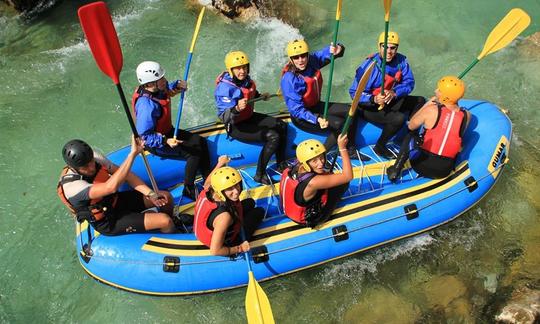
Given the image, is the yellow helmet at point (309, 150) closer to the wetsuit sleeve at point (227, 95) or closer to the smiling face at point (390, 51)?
the wetsuit sleeve at point (227, 95)

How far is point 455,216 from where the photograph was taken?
443 centimetres

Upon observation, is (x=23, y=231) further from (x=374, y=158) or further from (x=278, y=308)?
(x=374, y=158)

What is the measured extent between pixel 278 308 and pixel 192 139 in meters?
1.99

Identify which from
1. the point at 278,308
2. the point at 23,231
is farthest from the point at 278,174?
the point at 23,231

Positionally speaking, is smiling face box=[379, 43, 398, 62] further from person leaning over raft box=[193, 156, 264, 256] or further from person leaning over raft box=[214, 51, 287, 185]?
person leaning over raft box=[193, 156, 264, 256]

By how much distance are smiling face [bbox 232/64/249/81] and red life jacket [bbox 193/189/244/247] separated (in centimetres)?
128

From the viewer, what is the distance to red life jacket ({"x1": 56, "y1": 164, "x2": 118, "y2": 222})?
11.7ft

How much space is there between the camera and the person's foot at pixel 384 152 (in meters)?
4.87

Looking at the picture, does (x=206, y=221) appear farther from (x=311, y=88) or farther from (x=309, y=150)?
(x=311, y=88)

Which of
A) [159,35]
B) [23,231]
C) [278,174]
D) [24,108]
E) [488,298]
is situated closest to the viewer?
[488,298]

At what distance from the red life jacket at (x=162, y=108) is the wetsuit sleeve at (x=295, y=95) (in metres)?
1.21

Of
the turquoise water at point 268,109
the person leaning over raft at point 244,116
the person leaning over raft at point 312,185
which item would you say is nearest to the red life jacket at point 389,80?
the person leaning over raft at point 244,116

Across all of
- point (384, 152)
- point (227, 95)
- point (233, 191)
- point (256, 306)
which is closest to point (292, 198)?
point (233, 191)

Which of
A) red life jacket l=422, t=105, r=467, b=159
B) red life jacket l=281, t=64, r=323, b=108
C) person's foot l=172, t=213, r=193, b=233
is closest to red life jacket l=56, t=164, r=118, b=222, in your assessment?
person's foot l=172, t=213, r=193, b=233
